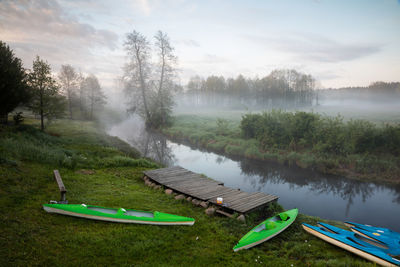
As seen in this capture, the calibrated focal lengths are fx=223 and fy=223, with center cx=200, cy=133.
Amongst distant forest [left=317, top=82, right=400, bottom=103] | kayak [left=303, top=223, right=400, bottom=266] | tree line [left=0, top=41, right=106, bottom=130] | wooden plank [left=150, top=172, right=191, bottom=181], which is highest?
distant forest [left=317, top=82, right=400, bottom=103]

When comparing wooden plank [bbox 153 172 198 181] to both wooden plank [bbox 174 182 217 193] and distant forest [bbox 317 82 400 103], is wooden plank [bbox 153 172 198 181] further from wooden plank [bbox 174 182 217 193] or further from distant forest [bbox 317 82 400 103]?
distant forest [bbox 317 82 400 103]

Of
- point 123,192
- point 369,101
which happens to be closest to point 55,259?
point 123,192

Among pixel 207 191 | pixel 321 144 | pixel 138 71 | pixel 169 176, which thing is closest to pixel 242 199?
pixel 207 191

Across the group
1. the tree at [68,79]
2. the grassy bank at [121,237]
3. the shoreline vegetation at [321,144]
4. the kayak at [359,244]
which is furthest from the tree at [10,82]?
the tree at [68,79]

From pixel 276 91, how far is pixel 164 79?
143 feet

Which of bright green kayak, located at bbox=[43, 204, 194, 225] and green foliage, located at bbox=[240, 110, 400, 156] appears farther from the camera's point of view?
green foliage, located at bbox=[240, 110, 400, 156]

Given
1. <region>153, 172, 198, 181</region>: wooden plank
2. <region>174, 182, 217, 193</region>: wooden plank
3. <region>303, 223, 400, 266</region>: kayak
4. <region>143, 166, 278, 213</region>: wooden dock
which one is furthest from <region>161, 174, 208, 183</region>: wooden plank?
<region>303, 223, 400, 266</region>: kayak

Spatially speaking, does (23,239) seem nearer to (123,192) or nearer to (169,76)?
(123,192)

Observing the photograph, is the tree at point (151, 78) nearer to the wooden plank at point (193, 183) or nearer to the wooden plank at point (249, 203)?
the wooden plank at point (193, 183)

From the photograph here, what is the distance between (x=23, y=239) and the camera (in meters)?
5.59

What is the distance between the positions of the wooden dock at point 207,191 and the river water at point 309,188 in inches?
129

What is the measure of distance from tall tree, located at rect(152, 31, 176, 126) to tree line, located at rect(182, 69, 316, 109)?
39.5 meters

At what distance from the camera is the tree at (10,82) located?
16.5m

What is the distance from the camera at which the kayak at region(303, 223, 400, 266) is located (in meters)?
5.66
